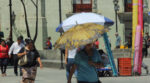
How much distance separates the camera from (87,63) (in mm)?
8188

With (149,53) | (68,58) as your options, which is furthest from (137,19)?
(149,53)

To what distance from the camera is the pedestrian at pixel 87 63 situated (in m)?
8.19

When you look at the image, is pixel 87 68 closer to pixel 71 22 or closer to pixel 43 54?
pixel 71 22

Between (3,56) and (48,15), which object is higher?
(48,15)

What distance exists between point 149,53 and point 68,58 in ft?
61.4

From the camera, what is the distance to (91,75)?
8242 millimetres

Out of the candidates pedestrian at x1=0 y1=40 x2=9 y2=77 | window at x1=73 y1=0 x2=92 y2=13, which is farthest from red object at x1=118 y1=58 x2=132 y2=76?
window at x1=73 y1=0 x2=92 y2=13

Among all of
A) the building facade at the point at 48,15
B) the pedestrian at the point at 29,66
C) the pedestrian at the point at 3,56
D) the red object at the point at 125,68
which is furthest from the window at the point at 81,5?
the pedestrian at the point at 29,66

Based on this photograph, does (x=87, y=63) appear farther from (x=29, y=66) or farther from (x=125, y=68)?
(x=125, y=68)

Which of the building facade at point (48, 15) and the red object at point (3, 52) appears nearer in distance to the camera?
the red object at point (3, 52)

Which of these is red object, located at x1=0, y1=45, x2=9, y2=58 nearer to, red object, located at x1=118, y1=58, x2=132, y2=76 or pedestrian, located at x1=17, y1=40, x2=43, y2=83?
red object, located at x1=118, y1=58, x2=132, y2=76

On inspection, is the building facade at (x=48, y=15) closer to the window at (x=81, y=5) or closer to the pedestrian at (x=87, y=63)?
the window at (x=81, y=5)

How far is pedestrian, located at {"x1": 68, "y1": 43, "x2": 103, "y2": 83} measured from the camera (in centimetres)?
819

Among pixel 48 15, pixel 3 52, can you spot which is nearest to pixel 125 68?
pixel 3 52
